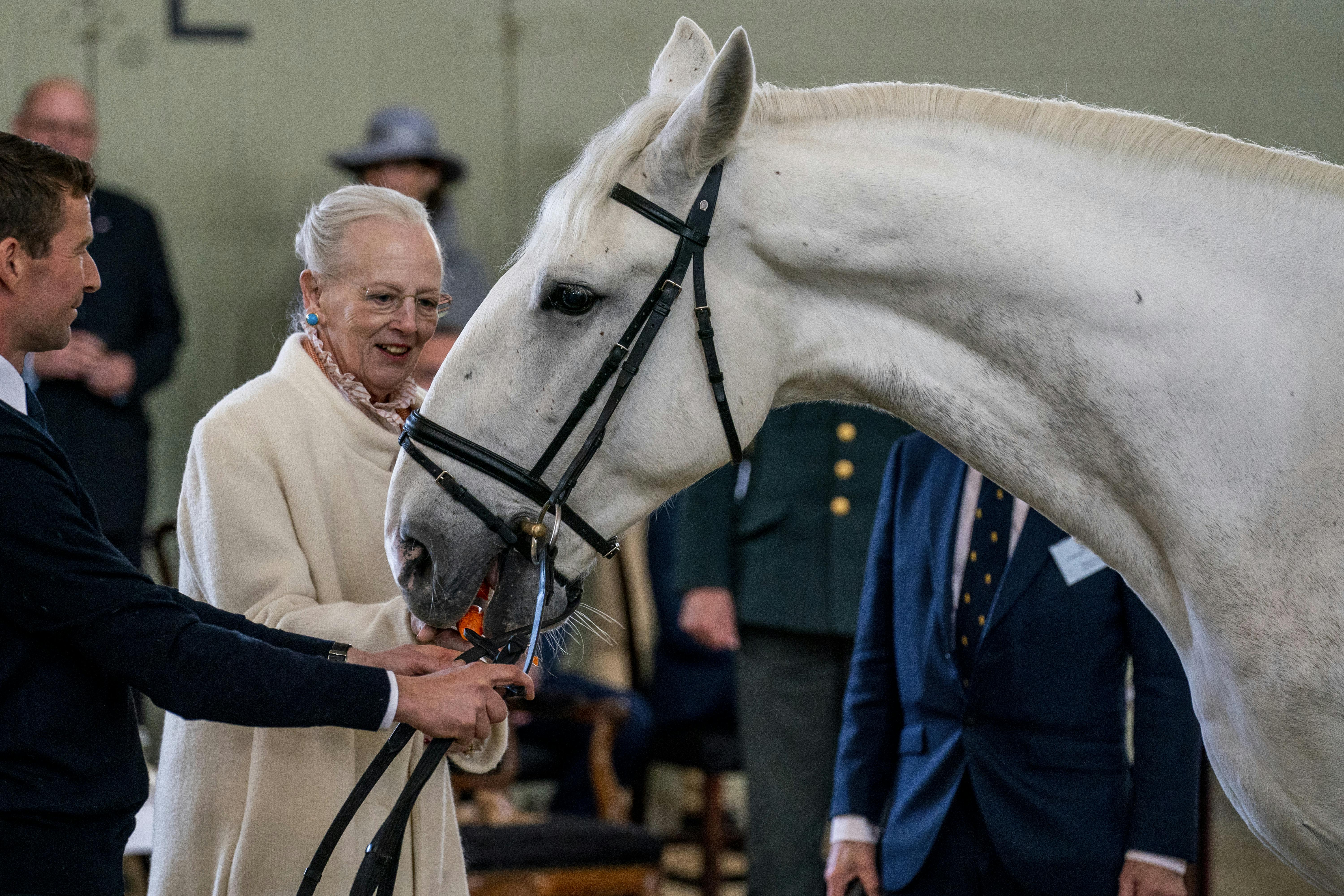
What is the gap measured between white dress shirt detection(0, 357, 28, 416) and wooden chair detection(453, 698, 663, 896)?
5.39ft

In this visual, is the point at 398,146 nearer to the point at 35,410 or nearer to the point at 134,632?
the point at 35,410

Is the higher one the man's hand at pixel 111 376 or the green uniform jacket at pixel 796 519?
the man's hand at pixel 111 376

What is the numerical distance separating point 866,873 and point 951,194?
0.99 m

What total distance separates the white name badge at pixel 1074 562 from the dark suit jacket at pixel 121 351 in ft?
8.62

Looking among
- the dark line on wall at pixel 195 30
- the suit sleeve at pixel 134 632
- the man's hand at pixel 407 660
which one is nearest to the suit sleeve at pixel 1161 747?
the man's hand at pixel 407 660

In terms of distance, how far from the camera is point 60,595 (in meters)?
1.26

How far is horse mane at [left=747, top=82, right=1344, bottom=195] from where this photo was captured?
1.42m

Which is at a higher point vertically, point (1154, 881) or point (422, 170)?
point (422, 170)

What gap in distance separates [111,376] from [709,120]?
265cm

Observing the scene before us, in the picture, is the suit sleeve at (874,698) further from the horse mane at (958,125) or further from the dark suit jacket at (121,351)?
the dark suit jacket at (121,351)

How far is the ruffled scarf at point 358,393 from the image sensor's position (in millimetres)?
1740

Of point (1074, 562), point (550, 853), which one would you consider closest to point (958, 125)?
point (1074, 562)

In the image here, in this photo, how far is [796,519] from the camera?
113 inches

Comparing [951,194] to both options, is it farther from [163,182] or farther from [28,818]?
[163,182]
